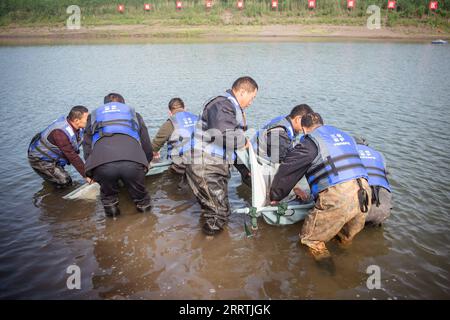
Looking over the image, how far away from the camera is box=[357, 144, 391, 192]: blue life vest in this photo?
4949 millimetres

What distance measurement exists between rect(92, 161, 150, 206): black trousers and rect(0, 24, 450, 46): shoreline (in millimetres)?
33518

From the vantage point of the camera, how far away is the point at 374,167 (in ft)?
16.5

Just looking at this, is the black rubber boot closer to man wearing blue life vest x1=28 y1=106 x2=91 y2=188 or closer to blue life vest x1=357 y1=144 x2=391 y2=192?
man wearing blue life vest x1=28 y1=106 x2=91 y2=188

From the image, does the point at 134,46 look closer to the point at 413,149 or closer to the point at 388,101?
the point at 388,101

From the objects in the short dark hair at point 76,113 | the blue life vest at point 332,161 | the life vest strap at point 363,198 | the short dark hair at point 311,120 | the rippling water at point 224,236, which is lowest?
the rippling water at point 224,236

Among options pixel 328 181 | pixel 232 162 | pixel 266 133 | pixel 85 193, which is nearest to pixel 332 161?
pixel 328 181

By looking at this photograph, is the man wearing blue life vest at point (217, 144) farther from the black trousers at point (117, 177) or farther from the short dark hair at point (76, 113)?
the short dark hair at point (76, 113)

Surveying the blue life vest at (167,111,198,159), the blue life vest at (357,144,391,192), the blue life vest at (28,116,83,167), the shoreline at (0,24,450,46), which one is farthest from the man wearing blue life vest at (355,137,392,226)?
the shoreline at (0,24,450,46)

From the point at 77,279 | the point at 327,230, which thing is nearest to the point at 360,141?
the point at 327,230

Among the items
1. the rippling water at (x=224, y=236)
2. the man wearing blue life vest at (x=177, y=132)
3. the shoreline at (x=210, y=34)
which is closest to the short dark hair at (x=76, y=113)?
the man wearing blue life vest at (x=177, y=132)

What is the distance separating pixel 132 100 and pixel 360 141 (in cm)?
1050

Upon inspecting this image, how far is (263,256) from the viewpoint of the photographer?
15.3 ft

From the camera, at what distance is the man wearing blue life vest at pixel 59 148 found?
19.2 feet

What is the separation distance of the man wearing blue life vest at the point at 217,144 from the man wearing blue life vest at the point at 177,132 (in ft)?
5.50
